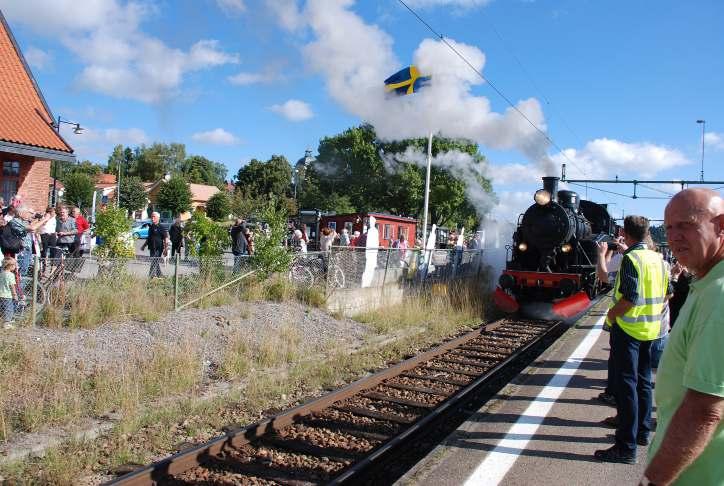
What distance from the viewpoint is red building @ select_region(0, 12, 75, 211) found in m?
13.7

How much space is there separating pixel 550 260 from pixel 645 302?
30.2 feet

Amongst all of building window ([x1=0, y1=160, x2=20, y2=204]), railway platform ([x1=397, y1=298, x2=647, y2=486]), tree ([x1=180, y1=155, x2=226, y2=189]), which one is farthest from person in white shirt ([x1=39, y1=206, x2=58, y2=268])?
tree ([x1=180, y1=155, x2=226, y2=189])

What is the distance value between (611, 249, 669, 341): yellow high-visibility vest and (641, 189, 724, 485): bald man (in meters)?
2.65

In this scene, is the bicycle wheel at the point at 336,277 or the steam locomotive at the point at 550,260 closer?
the bicycle wheel at the point at 336,277

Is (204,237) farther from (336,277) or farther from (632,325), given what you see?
(632,325)

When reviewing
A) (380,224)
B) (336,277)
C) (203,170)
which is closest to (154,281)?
(336,277)

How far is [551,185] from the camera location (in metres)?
14.1

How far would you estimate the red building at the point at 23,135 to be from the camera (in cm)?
1373

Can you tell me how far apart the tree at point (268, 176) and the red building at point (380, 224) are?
127 ft

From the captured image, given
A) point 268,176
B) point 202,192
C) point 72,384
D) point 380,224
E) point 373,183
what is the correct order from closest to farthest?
point 72,384
point 380,224
point 373,183
point 268,176
point 202,192

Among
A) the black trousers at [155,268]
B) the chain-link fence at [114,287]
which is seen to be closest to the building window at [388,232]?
the chain-link fence at [114,287]

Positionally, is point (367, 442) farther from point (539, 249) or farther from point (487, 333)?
point (539, 249)

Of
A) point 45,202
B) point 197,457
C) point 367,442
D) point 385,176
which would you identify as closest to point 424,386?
point 367,442

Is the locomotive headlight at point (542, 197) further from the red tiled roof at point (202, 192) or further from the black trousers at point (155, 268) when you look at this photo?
the red tiled roof at point (202, 192)
